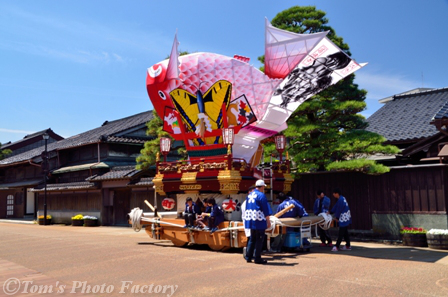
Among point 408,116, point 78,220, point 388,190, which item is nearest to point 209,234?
point 388,190

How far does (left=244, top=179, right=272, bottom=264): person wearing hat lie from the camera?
9578 millimetres

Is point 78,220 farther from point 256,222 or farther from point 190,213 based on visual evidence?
point 256,222

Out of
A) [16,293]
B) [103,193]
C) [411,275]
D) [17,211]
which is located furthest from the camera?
[17,211]

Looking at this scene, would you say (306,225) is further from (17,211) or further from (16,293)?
(17,211)

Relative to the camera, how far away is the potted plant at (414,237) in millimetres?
12531

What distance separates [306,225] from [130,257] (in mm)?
4826

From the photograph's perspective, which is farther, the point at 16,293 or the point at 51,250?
the point at 51,250

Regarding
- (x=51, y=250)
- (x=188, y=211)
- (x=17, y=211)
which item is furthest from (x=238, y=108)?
(x=17, y=211)

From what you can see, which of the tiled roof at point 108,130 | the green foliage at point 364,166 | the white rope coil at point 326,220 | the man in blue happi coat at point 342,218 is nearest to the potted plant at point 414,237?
the green foliage at point 364,166

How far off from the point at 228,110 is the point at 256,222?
218 inches

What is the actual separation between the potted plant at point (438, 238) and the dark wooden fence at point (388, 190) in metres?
1.12

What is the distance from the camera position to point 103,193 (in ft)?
89.1

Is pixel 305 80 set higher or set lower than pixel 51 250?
higher

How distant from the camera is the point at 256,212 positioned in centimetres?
970
